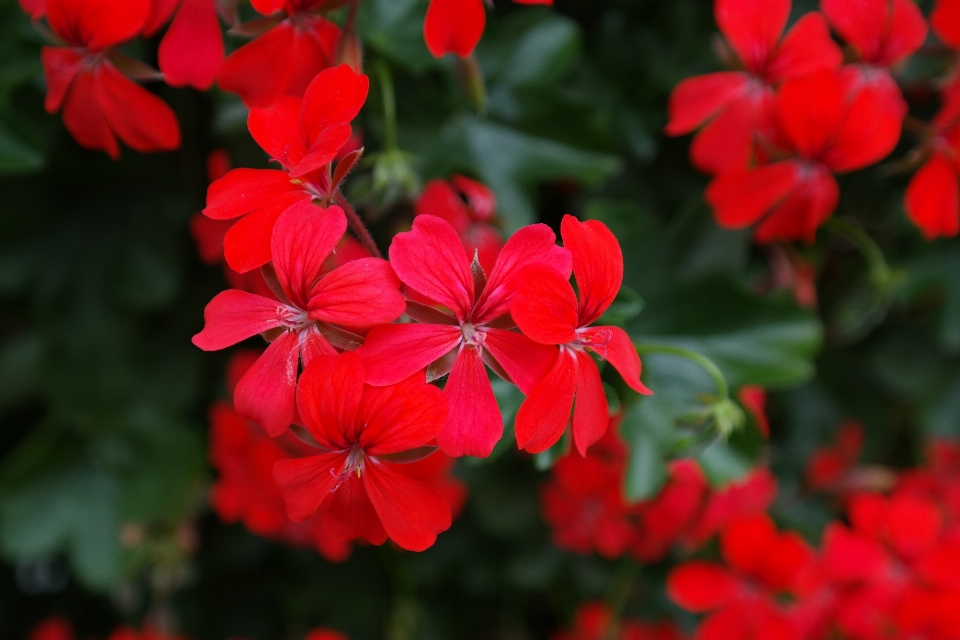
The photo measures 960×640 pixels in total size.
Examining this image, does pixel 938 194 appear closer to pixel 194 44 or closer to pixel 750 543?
pixel 750 543

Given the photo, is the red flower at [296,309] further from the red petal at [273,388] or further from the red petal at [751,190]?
the red petal at [751,190]

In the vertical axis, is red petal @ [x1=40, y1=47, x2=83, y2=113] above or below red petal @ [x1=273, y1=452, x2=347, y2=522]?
above

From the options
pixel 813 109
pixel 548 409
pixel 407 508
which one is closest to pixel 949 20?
pixel 813 109

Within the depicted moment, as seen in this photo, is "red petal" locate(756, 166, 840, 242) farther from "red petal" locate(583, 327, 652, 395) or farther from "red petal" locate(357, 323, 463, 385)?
"red petal" locate(357, 323, 463, 385)

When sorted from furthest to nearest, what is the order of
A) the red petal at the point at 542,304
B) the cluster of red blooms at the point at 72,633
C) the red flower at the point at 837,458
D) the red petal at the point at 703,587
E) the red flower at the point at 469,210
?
the red flower at the point at 837,458 < the cluster of red blooms at the point at 72,633 < the red petal at the point at 703,587 < the red flower at the point at 469,210 < the red petal at the point at 542,304

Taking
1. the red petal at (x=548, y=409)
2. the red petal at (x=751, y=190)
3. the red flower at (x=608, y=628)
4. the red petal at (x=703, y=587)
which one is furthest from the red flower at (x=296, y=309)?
the red flower at (x=608, y=628)

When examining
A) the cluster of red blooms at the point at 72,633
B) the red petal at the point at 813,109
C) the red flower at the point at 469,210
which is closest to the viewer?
the red petal at the point at 813,109

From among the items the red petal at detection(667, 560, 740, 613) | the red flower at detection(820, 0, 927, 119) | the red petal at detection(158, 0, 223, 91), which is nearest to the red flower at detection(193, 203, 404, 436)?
the red petal at detection(158, 0, 223, 91)
